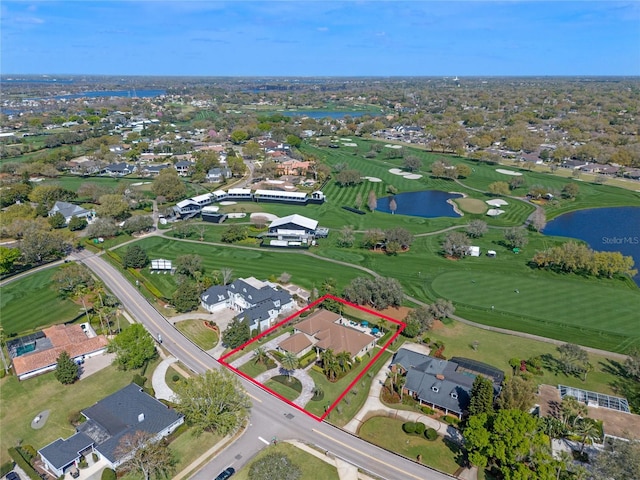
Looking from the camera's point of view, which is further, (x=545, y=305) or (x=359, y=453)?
(x=545, y=305)

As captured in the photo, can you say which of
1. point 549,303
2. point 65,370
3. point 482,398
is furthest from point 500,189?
point 65,370

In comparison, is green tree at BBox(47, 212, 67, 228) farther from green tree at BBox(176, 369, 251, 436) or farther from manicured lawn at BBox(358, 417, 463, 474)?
manicured lawn at BBox(358, 417, 463, 474)

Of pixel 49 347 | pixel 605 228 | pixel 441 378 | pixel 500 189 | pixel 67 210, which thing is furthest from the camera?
pixel 500 189

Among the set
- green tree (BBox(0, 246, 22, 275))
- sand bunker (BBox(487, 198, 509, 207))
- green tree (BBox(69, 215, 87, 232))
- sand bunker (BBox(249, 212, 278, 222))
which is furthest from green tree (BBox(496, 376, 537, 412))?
green tree (BBox(69, 215, 87, 232))

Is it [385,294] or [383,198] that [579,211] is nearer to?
[383,198]

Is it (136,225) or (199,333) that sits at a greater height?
(136,225)

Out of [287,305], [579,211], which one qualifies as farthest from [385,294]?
[579,211]

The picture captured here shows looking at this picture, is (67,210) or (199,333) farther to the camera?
(67,210)

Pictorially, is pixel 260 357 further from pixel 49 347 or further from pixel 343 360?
pixel 49 347
